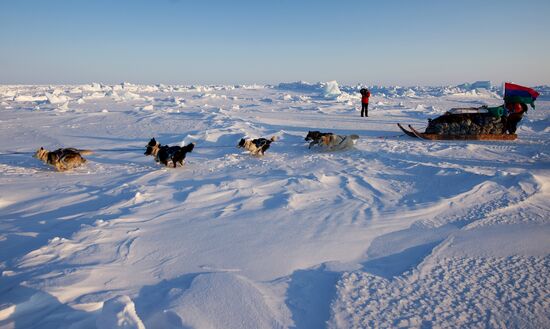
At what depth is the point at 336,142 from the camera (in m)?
7.69

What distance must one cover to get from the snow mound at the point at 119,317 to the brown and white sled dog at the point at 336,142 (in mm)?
5993

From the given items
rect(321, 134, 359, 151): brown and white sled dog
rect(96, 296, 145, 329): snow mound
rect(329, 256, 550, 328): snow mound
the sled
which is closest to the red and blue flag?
the sled

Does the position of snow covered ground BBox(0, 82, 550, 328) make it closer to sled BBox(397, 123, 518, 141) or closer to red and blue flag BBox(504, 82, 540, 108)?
sled BBox(397, 123, 518, 141)

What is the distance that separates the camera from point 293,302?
2461 millimetres

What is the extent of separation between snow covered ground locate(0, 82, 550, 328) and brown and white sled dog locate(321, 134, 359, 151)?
75 cm

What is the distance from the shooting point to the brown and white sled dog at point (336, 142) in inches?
302

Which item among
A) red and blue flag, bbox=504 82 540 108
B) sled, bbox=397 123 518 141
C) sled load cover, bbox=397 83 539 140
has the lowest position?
sled, bbox=397 123 518 141

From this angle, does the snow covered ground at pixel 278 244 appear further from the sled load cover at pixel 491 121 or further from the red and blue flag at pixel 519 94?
the red and blue flag at pixel 519 94

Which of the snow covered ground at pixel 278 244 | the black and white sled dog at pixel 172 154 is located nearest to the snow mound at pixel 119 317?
the snow covered ground at pixel 278 244

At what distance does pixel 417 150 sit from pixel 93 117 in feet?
48.3

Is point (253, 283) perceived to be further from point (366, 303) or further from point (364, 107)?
point (364, 107)

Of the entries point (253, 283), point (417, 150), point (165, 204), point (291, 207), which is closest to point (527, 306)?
point (253, 283)

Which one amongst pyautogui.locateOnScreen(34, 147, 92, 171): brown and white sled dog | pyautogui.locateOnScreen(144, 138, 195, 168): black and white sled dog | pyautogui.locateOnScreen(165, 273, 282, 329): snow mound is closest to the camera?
pyautogui.locateOnScreen(165, 273, 282, 329): snow mound

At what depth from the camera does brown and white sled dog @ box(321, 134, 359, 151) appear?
302 inches
